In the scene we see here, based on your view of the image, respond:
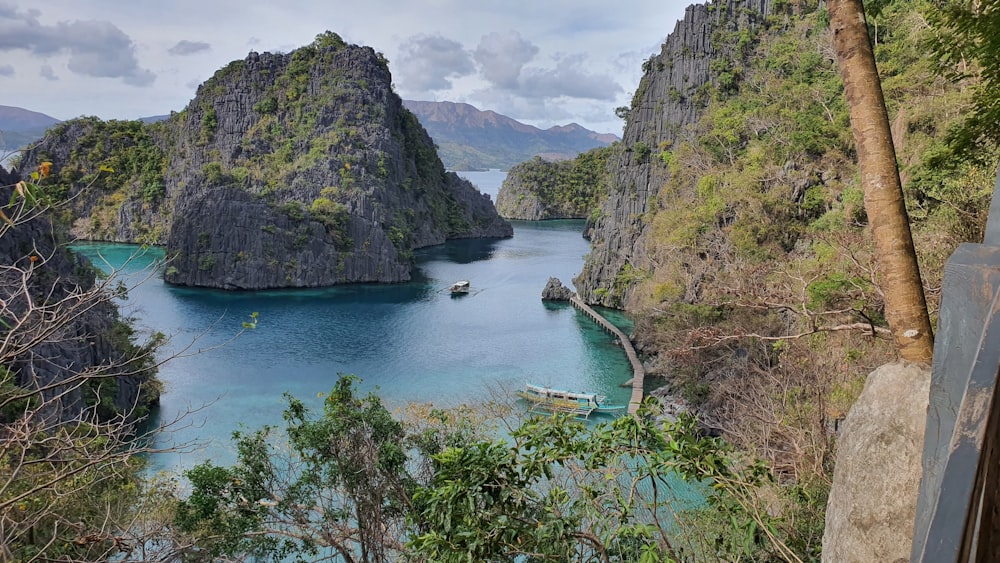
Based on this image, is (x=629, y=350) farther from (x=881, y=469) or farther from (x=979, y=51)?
(x=881, y=469)

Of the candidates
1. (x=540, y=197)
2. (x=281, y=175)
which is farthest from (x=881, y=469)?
(x=540, y=197)

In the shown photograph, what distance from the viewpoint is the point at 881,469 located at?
2.50 meters

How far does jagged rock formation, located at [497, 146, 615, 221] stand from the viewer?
8957cm

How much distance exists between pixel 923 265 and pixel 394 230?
46537mm

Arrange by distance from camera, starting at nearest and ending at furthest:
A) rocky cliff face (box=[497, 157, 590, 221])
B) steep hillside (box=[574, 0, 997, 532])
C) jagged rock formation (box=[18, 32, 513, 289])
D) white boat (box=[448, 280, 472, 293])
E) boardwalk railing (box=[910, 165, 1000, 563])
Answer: boardwalk railing (box=[910, 165, 1000, 563]), steep hillside (box=[574, 0, 997, 532]), white boat (box=[448, 280, 472, 293]), jagged rock formation (box=[18, 32, 513, 289]), rocky cliff face (box=[497, 157, 590, 221])

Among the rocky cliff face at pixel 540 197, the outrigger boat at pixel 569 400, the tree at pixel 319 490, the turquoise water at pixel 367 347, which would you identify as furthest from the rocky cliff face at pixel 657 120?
the rocky cliff face at pixel 540 197

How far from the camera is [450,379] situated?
26.2m

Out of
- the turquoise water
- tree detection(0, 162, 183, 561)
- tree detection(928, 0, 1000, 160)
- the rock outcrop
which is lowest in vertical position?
the turquoise water

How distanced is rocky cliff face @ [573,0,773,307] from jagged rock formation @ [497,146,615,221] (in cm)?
4290

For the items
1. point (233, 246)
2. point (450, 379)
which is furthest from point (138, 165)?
point (450, 379)

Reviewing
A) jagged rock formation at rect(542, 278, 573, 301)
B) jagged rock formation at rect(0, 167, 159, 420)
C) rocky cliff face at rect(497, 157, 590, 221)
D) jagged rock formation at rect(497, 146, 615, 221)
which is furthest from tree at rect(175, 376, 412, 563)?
rocky cliff face at rect(497, 157, 590, 221)

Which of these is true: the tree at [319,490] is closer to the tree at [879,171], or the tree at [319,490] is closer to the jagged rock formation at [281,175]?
the tree at [879,171]

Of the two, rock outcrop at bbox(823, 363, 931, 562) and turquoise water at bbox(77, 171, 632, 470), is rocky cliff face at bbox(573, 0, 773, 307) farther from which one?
rock outcrop at bbox(823, 363, 931, 562)

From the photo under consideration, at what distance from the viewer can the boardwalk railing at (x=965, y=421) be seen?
1299mm
